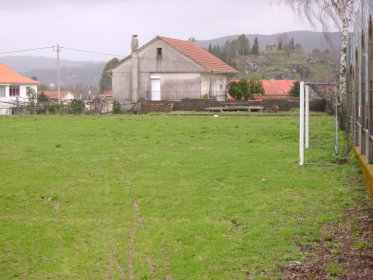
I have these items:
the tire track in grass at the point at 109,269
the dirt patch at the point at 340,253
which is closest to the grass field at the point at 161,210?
the tire track in grass at the point at 109,269

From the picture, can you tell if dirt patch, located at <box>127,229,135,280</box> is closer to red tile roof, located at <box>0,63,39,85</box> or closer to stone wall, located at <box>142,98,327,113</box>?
stone wall, located at <box>142,98,327,113</box>

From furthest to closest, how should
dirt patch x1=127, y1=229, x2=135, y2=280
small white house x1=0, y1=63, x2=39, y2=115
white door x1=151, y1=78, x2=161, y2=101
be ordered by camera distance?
small white house x1=0, y1=63, x2=39, y2=115 → white door x1=151, y1=78, x2=161, y2=101 → dirt patch x1=127, y1=229, x2=135, y2=280

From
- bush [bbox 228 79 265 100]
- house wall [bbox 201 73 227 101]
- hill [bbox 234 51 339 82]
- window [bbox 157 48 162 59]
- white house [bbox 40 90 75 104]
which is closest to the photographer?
white house [bbox 40 90 75 104]

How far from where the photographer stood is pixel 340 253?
6.88 metres

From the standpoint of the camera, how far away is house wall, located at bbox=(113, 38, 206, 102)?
49.8 meters

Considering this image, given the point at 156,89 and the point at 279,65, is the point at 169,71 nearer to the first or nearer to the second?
the point at 156,89

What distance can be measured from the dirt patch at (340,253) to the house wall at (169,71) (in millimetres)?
41586

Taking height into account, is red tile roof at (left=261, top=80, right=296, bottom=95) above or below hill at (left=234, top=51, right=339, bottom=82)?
below

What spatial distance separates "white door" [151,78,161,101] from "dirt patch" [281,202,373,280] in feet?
138

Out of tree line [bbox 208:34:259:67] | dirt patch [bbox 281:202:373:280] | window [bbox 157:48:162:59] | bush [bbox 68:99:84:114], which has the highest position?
tree line [bbox 208:34:259:67]

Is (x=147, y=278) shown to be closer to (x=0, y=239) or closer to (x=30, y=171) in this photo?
(x=0, y=239)

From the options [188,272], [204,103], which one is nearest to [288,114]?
[204,103]

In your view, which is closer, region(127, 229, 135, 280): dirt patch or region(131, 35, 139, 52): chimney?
region(127, 229, 135, 280): dirt patch

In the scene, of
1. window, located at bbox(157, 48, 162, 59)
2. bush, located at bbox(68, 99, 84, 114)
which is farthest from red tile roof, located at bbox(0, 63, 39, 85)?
bush, located at bbox(68, 99, 84, 114)
